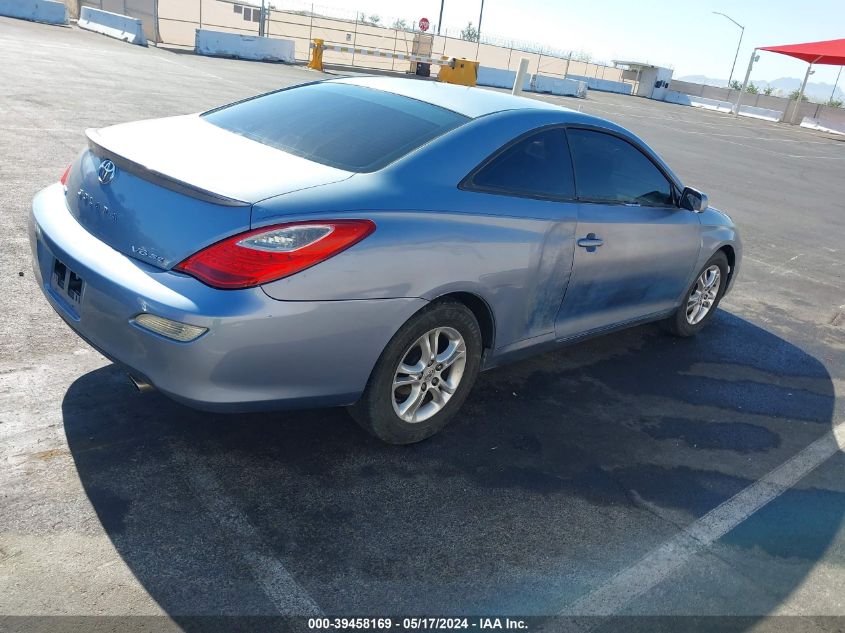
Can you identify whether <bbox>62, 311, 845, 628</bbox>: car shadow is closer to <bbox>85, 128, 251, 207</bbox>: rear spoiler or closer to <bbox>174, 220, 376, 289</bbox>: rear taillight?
<bbox>174, 220, 376, 289</bbox>: rear taillight

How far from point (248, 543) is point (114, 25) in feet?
101

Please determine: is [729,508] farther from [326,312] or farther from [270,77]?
[270,77]

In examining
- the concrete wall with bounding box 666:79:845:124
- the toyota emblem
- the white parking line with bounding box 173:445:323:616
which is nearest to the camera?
the white parking line with bounding box 173:445:323:616

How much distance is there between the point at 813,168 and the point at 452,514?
21667 millimetres

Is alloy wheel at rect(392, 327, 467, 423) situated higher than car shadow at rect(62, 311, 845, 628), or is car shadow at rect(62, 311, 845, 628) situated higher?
alloy wheel at rect(392, 327, 467, 423)

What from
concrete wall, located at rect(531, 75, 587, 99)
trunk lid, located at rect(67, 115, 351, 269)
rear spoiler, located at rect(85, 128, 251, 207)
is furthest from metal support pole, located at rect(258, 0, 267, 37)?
rear spoiler, located at rect(85, 128, 251, 207)

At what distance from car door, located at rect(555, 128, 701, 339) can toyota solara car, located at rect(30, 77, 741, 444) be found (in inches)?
0.7

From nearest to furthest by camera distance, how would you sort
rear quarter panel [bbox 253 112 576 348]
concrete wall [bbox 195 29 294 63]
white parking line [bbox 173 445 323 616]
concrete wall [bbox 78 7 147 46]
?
white parking line [bbox 173 445 323 616] → rear quarter panel [bbox 253 112 576 348] → concrete wall [bbox 78 7 147 46] → concrete wall [bbox 195 29 294 63]

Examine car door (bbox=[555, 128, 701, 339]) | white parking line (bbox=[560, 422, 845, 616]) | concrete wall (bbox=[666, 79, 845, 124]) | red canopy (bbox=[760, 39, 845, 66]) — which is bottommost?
white parking line (bbox=[560, 422, 845, 616])

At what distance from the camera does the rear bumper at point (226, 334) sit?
271 centimetres

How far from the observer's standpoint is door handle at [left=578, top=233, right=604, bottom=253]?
4.03 meters

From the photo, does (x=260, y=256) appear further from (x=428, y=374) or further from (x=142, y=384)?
(x=428, y=374)

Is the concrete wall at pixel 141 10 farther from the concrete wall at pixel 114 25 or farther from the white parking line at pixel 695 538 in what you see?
the white parking line at pixel 695 538

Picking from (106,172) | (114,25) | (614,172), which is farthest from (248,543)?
(114,25)
